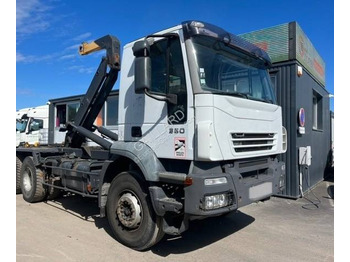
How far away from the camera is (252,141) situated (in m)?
4.09

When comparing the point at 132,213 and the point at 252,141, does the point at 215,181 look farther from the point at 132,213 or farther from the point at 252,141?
the point at 132,213

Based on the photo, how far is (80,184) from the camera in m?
5.45

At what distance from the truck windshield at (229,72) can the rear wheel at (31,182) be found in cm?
498

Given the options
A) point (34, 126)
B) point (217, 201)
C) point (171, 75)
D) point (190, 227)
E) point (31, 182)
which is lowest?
point (190, 227)

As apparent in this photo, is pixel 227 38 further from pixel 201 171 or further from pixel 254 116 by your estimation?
pixel 201 171

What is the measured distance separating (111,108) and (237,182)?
711 centimetres

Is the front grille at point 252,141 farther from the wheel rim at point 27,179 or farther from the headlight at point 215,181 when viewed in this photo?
the wheel rim at point 27,179

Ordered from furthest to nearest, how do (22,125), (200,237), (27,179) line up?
1. (22,125)
2. (27,179)
3. (200,237)

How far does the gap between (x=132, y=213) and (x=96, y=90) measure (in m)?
3.04

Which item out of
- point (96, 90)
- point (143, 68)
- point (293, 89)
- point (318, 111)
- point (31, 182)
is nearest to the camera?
point (143, 68)

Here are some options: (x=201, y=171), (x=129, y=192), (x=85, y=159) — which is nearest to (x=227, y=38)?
(x=201, y=171)

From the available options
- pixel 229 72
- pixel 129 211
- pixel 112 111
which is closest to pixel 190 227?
pixel 129 211

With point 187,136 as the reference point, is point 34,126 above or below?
above

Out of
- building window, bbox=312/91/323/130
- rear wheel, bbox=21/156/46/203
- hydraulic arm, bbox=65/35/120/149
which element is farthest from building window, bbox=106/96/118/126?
building window, bbox=312/91/323/130
